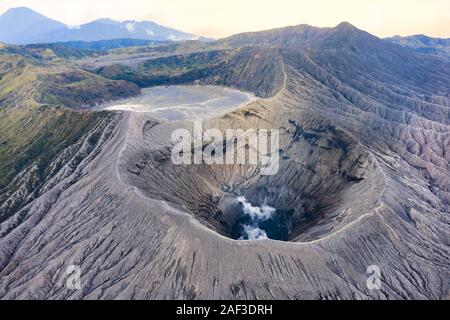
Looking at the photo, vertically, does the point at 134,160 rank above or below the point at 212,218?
above

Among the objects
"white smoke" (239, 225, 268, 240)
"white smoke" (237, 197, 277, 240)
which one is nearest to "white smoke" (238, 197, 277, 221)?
"white smoke" (237, 197, 277, 240)

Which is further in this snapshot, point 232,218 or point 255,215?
point 255,215

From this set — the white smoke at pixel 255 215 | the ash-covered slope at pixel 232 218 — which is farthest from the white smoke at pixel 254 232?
the ash-covered slope at pixel 232 218

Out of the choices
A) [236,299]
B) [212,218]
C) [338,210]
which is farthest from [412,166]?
[236,299]

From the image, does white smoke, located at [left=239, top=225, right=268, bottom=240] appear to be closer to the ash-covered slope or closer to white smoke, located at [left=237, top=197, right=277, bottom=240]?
white smoke, located at [left=237, top=197, right=277, bottom=240]

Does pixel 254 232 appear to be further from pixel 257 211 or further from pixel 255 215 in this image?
pixel 257 211

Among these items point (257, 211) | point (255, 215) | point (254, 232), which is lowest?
point (254, 232)

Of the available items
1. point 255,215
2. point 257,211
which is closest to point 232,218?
point 255,215

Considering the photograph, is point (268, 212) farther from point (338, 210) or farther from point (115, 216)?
point (115, 216)
